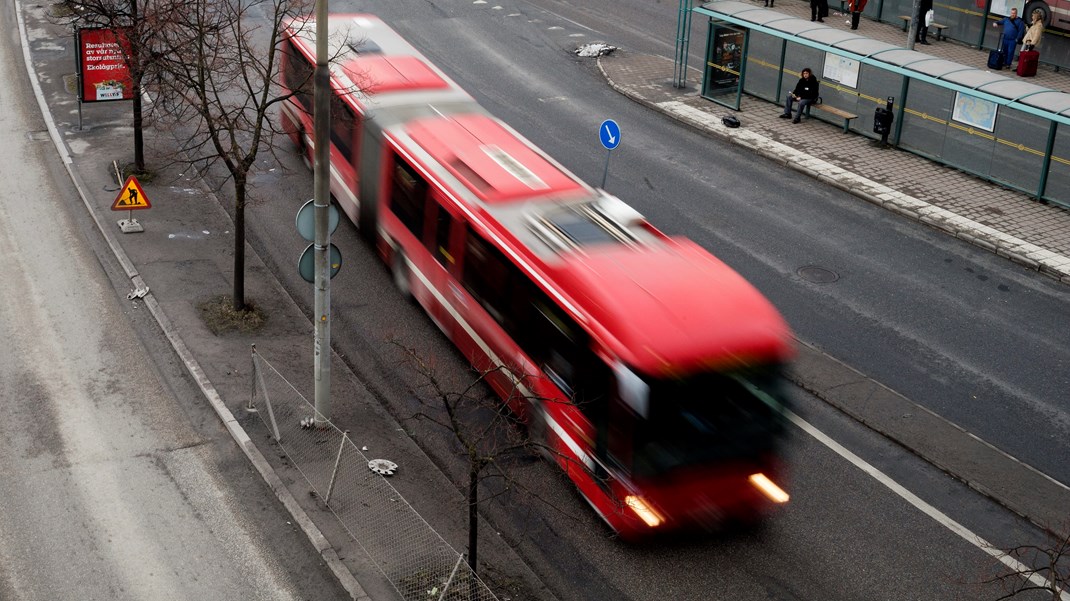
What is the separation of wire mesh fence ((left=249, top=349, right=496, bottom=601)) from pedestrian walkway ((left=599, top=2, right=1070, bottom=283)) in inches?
543

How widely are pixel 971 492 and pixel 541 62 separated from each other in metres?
21.5

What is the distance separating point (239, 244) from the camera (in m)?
18.3

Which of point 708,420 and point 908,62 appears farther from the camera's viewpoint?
point 908,62

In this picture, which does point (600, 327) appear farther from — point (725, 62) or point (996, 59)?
point (996, 59)

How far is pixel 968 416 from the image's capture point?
1662 cm

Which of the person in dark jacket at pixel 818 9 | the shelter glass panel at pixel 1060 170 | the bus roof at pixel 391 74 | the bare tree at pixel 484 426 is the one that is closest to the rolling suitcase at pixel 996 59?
the person in dark jacket at pixel 818 9

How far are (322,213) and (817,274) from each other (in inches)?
396

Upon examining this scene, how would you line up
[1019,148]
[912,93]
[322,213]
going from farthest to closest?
[912,93] < [1019,148] < [322,213]

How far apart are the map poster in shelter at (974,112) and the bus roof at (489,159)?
12.0m

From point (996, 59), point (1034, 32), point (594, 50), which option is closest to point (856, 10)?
point (996, 59)

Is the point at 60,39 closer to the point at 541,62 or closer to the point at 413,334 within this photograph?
the point at 541,62

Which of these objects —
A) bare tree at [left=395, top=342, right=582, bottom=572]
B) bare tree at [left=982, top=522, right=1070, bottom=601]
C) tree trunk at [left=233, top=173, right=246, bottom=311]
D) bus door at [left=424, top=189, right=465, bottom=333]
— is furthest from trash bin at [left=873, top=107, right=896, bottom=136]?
tree trunk at [left=233, top=173, right=246, bottom=311]

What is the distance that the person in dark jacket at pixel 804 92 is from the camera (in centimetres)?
2856

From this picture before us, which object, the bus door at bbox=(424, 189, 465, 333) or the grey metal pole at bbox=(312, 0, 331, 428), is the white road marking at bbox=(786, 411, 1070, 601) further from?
A: the grey metal pole at bbox=(312, 0, 331, 428)
